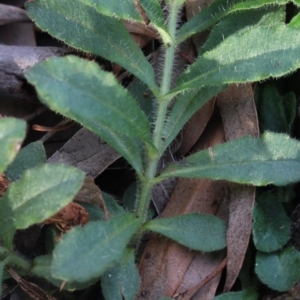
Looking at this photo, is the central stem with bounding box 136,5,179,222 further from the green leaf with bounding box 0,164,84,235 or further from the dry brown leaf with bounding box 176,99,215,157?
the green leaf with bounding box 0,164,84,235

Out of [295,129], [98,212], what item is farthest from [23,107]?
[295,129]

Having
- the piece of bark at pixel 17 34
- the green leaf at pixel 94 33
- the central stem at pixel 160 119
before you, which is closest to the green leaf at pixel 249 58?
the central stem at pixel 160 119

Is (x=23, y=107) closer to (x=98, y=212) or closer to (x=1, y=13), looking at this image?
(x=1, y=13)

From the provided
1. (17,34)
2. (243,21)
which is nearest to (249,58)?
(243,21)

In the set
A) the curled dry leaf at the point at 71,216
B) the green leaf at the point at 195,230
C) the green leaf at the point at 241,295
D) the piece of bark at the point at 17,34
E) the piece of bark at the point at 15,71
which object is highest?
the piece of bark at the point at 17,34

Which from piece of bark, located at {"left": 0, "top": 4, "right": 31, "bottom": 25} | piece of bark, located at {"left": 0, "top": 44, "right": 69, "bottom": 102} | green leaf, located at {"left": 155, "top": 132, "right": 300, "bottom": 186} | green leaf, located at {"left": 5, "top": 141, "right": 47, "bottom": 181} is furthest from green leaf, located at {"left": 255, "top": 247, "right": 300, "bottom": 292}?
piece of bark, located at {"left": 0, "top": 4, "right": 31, "bottom": 25}

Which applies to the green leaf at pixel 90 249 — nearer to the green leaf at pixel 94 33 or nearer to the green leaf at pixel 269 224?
the green leaf at pixel 269 224
